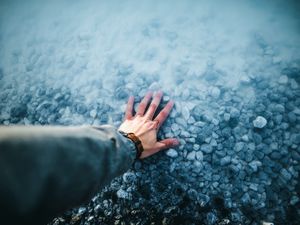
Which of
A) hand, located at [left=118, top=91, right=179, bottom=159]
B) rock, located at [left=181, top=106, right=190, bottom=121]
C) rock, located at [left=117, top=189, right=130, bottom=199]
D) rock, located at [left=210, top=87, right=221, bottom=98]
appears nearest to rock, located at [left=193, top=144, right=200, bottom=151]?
hand, located at [left=118, top=91, right=179, bottom=159]

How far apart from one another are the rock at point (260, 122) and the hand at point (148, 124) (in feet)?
2.40

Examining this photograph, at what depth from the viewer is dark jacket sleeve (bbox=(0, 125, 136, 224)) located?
2.71ft

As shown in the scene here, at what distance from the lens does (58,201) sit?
1012 millimetres

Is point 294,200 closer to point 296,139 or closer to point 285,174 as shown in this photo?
point 285,174

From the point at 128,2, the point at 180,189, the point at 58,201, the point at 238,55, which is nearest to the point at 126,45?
the point at 128,2

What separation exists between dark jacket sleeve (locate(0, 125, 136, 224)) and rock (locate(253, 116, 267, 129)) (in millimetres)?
1501

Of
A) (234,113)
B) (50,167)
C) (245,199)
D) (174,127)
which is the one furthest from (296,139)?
(50,167)

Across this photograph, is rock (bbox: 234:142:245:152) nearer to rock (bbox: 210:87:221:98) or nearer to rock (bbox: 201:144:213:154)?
rock (bbox: 201:144:213:154)

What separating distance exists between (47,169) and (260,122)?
6.24ft

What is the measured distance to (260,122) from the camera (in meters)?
2.22

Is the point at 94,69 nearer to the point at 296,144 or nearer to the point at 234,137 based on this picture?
the point at 234,137

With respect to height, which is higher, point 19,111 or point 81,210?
point 19,111

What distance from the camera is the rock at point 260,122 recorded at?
2219 millimetres

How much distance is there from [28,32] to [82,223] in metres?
2.78
